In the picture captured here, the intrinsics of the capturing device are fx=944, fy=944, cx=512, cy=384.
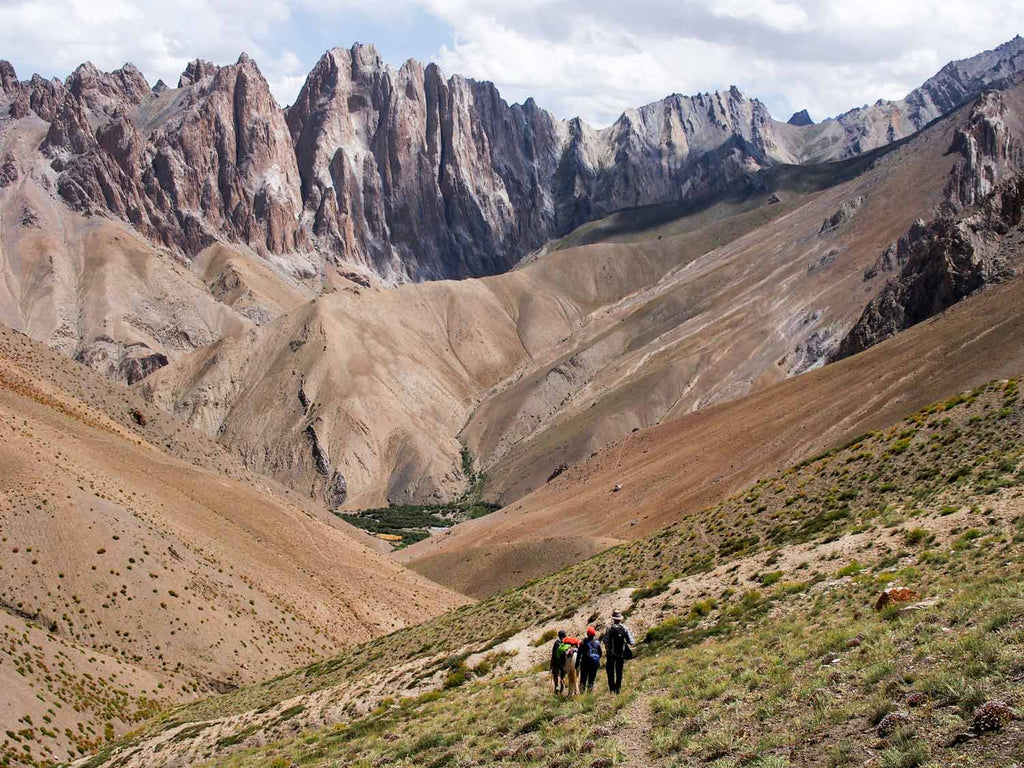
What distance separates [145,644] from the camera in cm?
4203

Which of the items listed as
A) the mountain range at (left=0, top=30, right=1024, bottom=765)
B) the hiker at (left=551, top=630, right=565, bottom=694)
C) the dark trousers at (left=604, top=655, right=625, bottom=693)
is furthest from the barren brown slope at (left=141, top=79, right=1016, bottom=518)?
the dark trousers at (left=604, top=655, right=625, bottom=693)

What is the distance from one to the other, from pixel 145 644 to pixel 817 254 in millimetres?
150595

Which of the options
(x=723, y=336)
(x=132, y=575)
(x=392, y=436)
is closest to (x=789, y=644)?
(x=132, y=575)

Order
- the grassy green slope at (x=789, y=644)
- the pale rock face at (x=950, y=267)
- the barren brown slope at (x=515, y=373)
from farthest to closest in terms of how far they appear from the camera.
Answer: the barren brown slope at (x=515, y=373)
the pale rock face at (x=950, y=267)
the grassy green slope at (x=789, y=644)

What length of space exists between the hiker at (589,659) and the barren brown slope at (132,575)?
68.4 feet

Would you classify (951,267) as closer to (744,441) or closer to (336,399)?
(744,441)

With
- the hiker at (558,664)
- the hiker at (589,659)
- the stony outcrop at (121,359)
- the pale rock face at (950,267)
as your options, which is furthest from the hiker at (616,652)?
the stony outcrop at (121,359)

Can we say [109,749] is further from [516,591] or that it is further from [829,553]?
[829,553]

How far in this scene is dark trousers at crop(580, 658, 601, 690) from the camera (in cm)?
2006

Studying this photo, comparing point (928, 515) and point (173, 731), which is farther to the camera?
point (173, 731)

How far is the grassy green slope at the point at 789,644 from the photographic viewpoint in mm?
13742

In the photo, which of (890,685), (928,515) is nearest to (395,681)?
(928,515)

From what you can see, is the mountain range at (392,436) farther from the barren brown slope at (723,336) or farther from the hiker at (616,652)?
the hiker at (616,652)

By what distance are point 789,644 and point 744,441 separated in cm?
6025
